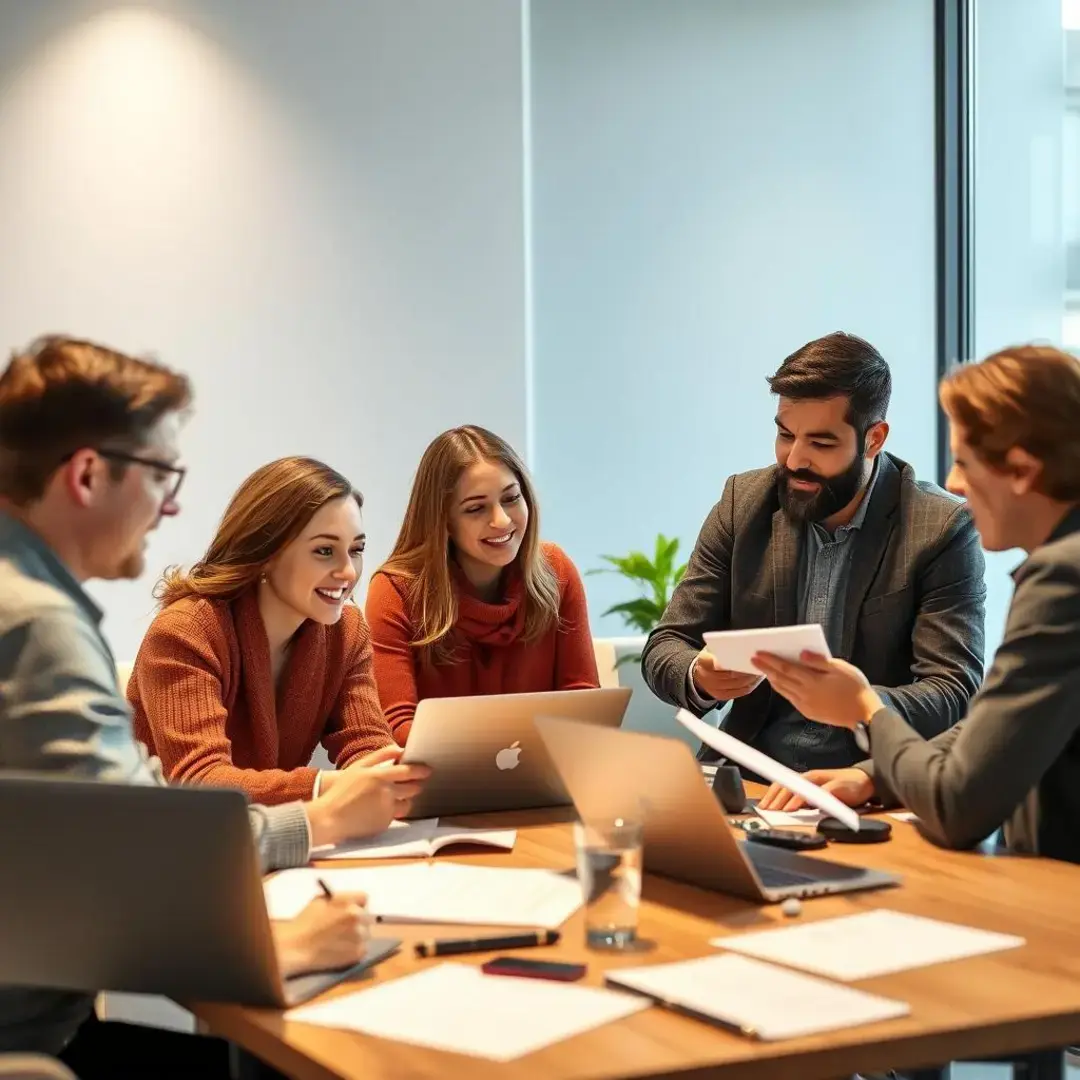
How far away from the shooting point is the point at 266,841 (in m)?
2.02

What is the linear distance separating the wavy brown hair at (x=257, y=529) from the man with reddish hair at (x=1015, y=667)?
0.93 metres

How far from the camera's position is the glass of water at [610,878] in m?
1.63

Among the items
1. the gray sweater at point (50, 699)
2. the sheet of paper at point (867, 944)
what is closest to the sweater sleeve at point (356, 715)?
the gray sweater at point (50, 699)

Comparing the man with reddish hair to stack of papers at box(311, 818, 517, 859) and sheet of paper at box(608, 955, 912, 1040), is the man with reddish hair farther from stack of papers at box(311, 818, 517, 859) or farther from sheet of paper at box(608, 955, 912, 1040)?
sheet of paper at box(608, 955, 912, 1040)

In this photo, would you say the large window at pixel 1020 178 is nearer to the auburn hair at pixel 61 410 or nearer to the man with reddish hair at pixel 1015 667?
the man with reddish hair at pixel 1015 667

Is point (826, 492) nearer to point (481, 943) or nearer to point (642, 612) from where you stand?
point (481, 943)

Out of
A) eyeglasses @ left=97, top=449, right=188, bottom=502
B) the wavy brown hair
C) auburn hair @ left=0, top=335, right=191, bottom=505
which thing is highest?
auburn hair @ left=0, top=335, right=191, bottom=505

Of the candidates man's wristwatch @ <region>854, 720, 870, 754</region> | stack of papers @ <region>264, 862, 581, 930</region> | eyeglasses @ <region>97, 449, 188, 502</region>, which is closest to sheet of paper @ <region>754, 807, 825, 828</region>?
man's wristwatch @ <region>854, 720, 870, 754</region>

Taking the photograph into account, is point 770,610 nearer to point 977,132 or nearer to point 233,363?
point 233,363

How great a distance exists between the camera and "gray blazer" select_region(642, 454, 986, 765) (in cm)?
297

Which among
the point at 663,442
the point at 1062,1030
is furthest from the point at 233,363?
the point at 1062,1030

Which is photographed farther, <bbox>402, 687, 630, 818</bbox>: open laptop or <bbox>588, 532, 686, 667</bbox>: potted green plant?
<bbox>588, 532, 686, 667</bbox>: potted green plant

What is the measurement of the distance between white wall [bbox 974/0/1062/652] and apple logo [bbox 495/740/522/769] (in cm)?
294

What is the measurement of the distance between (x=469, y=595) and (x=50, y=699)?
69.0 inches
